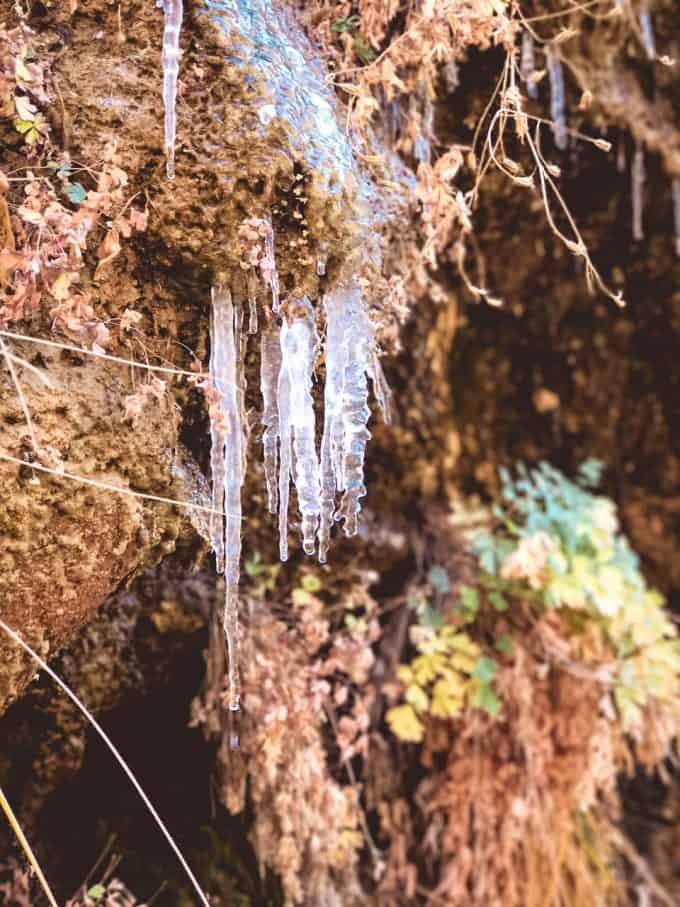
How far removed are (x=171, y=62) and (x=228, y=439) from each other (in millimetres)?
714

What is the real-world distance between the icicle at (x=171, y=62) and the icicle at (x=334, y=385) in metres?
0.44

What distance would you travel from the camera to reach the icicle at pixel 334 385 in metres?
1.58

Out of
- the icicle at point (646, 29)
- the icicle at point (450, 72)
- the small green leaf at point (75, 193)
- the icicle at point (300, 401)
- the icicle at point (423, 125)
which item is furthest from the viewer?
the icicle at point (646, 29)

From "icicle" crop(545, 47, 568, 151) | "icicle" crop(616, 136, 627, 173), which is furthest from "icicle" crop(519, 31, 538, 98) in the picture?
"icicle" crop(616, 136, 627, 173)

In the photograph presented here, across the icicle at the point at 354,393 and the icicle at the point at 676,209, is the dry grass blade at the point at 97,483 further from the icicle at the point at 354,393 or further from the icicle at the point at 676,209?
the icicle at the point at 676,209

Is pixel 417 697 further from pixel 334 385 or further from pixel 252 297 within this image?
pixel 252 297

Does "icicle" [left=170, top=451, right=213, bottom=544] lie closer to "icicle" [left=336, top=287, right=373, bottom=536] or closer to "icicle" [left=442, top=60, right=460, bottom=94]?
"icicle" [left=336, top=287, right=373, bottom=536]

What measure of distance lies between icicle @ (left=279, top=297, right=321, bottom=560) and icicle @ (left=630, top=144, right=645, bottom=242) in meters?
2.18

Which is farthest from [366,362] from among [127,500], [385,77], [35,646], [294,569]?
[294,569]

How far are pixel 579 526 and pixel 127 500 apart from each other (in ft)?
6.73

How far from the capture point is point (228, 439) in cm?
152

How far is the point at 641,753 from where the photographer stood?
312 cm

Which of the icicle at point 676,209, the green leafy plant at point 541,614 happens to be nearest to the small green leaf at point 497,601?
the green leafy plant at point 541,614

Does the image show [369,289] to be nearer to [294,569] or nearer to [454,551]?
[294,569]
